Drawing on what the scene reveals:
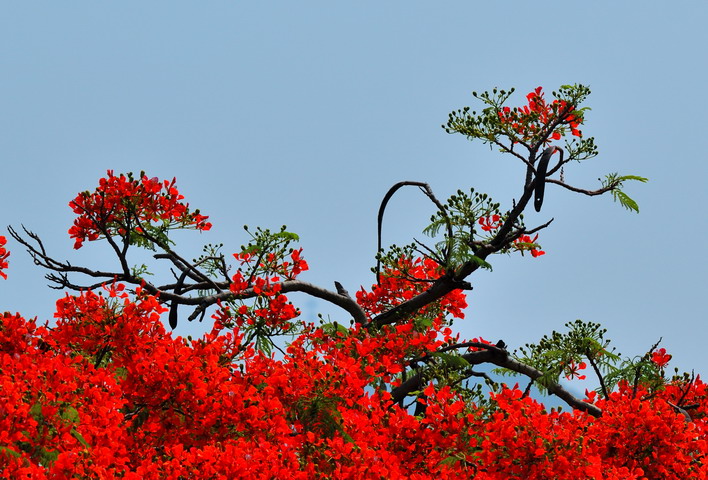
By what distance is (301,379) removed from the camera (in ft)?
17.3

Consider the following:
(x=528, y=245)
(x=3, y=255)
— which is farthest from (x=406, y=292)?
(x=3, y=255)

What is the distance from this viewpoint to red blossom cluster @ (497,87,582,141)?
9039 mm

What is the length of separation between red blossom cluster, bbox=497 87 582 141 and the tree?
0.20 m

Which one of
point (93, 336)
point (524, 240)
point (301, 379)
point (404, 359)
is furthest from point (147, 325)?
point (524, 240)

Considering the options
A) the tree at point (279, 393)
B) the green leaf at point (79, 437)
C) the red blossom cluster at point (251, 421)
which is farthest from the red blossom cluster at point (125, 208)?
the green leaf at point (79, 437)

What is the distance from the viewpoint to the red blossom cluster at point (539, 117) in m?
9.04

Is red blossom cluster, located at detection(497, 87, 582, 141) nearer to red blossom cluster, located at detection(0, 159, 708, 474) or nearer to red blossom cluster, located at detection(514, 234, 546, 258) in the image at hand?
red blossom cluster, located at detection(514, 234, 546, 258)

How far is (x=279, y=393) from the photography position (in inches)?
207

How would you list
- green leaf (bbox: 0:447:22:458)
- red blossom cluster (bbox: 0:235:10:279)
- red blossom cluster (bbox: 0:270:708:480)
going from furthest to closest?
red blossom cluster (bbox: 0:235:10:279)
red blossom cluster (bbox: 0:270:708:480)
green leaf (bbox: 0:447:22:458)

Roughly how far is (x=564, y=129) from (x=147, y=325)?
17.5 feet

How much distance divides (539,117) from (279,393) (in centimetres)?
517

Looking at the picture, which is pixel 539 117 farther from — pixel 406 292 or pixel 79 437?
pixel 79 437

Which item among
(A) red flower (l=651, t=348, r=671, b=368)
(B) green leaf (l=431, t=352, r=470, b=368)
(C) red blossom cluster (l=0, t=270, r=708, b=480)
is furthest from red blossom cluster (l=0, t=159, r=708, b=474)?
(A) red flower (l=651, t=348, r=671, b=368)

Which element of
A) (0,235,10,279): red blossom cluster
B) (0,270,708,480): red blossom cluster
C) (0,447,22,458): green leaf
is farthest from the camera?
(0,235,10,279): red blossom cluster
